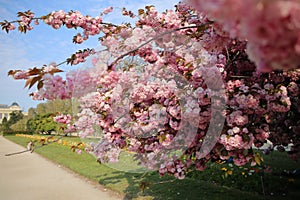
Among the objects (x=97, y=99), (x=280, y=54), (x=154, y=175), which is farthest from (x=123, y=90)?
(x=154, y=175)

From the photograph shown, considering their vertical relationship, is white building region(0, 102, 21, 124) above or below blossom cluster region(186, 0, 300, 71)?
above

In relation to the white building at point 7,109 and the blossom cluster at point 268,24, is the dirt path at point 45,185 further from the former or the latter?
the white building at point 7,109

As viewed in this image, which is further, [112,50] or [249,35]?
[112,50]

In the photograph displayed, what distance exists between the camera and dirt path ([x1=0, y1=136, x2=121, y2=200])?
5.33m

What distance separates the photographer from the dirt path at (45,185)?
210 inches

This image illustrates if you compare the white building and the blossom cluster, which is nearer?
the blossom cluster

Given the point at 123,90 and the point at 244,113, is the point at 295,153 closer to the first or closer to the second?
the point at 244,113

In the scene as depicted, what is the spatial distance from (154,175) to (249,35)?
6.85 meters

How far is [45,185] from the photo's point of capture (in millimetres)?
6234

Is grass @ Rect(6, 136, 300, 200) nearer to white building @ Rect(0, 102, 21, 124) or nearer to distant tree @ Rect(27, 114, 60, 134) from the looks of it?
distant tree @ Rect(27, 114, 60, 134)

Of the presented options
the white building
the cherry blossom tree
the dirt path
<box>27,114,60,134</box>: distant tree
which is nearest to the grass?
the dirt path

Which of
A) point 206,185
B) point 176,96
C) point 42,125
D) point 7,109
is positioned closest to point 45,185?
point 206,185

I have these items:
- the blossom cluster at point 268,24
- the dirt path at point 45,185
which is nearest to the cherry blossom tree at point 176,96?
the blossom cluster at point 268,24

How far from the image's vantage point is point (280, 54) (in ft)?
1.78
